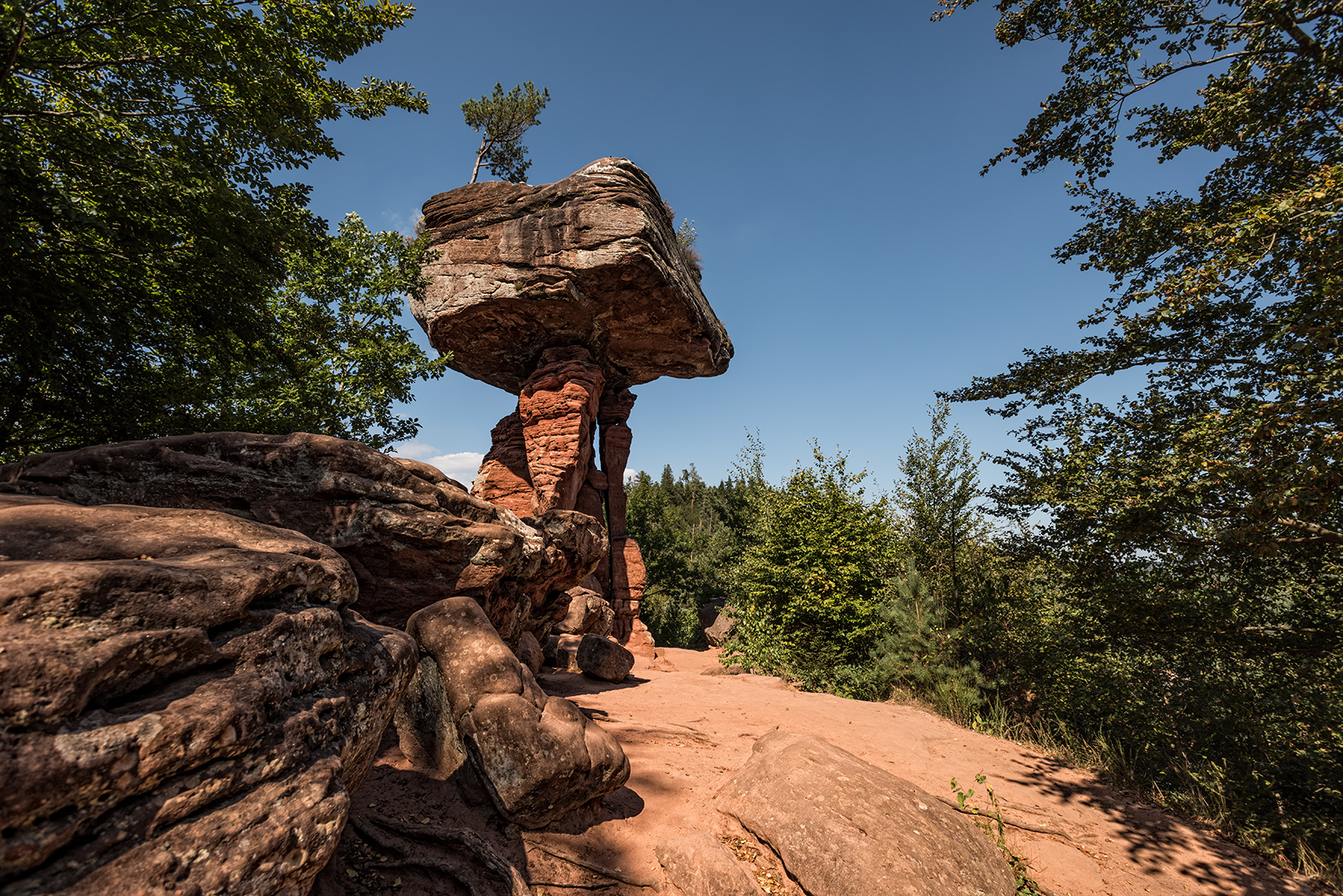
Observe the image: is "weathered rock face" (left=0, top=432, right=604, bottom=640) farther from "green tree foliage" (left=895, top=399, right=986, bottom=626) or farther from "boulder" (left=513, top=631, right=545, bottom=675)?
"green tree foliage" (left=895, top=399, right=986, bottom=626)

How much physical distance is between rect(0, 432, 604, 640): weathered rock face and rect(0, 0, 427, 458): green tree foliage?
3.35 metres

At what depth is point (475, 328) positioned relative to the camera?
54.1 ft

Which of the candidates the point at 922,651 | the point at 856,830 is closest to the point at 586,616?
the point at 922,651

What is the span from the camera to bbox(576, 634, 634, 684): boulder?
10578 millimetres

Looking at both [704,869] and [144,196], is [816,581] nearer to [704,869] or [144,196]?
[704,869]

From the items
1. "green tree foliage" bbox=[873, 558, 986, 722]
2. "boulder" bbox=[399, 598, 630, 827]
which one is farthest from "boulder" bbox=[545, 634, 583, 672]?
"boulder" bbox=[399, 598, 630, 827]

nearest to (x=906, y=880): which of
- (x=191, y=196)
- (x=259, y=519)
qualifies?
(x=259, y=519)

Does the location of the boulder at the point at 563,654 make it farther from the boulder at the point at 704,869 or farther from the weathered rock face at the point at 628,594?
the boulder at the point at 704,869

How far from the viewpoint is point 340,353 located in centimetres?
1119

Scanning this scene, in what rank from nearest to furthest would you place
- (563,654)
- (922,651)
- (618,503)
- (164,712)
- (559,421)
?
1. (164,712)
2. (922,651)
3. (563,654)
4. (559,421)
5. (618,503)

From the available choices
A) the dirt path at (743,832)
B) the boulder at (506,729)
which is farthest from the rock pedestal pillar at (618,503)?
the boulder at (506,729)

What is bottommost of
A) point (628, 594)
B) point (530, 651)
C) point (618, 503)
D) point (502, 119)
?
point (530, 651)

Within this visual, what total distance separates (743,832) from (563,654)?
8136mm

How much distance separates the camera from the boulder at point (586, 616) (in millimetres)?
13633
